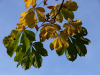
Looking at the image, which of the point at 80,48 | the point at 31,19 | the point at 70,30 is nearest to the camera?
the point at 70,30

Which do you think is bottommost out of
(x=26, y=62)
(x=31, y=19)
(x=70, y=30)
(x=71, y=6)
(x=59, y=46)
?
(x=26, y=62)

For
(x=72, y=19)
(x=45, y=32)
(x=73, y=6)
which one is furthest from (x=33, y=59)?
(x=73, y=6)

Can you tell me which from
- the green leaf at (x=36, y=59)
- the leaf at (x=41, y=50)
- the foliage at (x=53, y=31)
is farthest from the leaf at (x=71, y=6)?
the green leaf at (x=36, y=59)

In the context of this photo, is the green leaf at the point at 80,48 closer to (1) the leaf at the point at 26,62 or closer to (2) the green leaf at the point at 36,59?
(2) the green leaf at the point at 36,59

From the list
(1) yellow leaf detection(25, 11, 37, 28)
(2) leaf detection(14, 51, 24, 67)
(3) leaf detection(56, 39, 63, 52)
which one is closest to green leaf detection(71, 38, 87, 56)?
(3) leaf detection(56, 39, 63, 52)

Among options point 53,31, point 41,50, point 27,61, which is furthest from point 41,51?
point 53,31

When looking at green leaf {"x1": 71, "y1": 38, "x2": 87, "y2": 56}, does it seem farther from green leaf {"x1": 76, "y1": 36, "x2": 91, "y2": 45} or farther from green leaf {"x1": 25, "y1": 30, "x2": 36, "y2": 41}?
green leaf {"x1": 25, "y1": 30, "x2": 36, "y2": 41}

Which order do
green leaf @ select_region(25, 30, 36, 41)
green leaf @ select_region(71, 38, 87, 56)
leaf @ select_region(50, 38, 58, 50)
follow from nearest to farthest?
leaf @ select_region(50, 38, 58, 50) → green leaf @ select_region(25, 30, 36, 41) → green leaf @ select_region(71, 38, 87, 56)

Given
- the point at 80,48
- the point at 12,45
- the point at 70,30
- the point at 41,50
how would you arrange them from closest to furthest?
the point at 70,30, the point at 12,45, the point at 80,48, the point at 41,50

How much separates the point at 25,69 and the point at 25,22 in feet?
A: 3.05

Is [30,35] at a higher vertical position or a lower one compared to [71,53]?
higher

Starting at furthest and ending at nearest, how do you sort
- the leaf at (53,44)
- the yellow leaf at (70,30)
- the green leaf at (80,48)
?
the green leaf at (80,48) → the leaf at (53,44) → the yellow leaf at (70,30)

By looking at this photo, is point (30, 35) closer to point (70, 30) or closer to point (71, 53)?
point (70, 30)

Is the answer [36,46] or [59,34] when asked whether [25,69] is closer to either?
[36,46]
